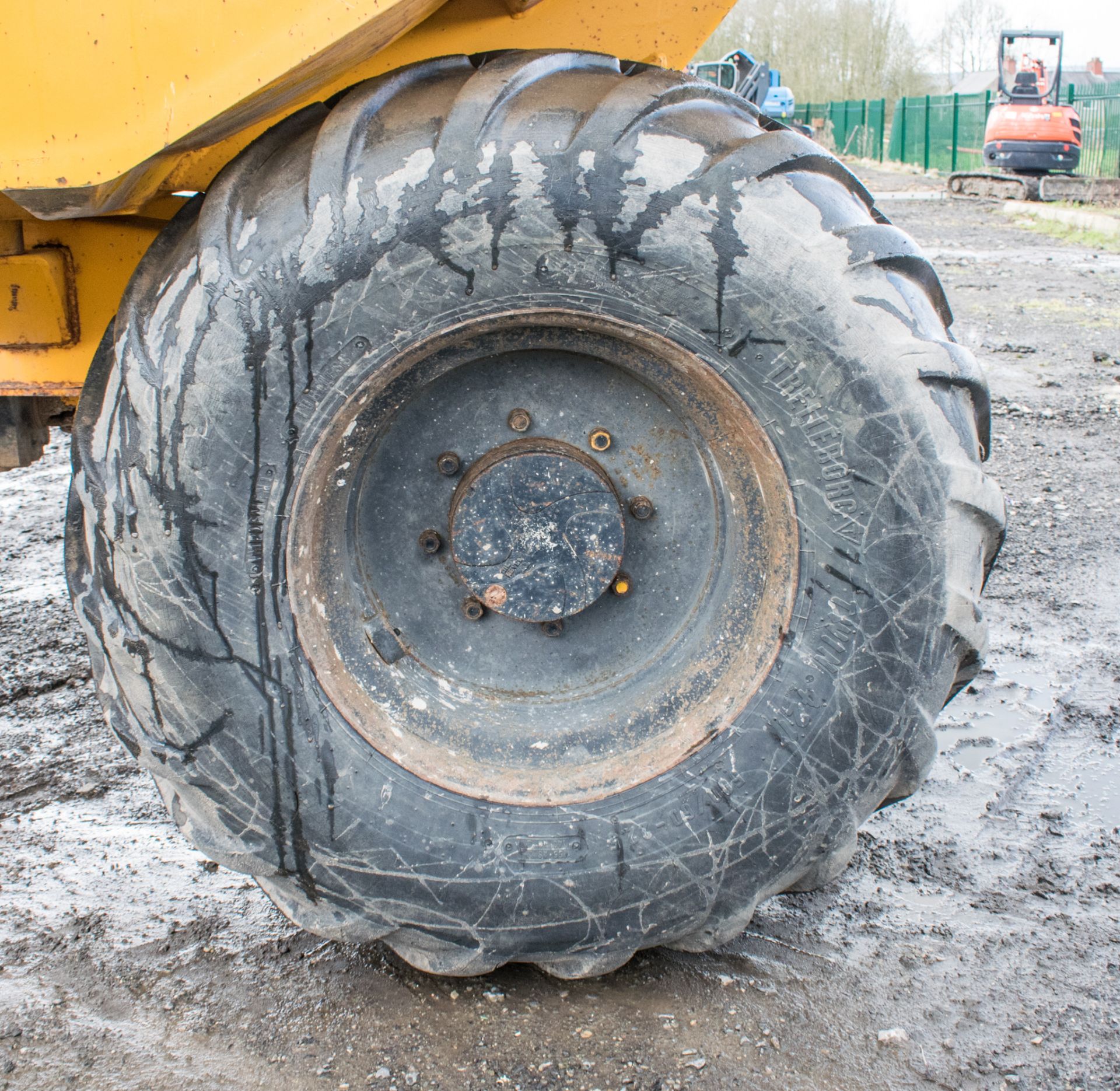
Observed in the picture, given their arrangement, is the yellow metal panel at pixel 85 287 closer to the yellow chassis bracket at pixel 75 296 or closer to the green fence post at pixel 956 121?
the yellow chassis bracket at pixel 75 296

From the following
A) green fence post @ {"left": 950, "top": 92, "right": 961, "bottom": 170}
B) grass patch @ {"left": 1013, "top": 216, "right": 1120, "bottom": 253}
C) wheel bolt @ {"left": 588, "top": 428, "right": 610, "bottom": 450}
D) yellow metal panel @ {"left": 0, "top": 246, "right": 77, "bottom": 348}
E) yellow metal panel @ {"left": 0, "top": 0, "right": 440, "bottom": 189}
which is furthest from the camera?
green fence post @ {"left": 950, "top": 92, "right": 961, "bottom": 170}

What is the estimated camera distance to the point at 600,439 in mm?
1985

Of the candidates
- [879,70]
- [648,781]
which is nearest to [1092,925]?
[648,781]

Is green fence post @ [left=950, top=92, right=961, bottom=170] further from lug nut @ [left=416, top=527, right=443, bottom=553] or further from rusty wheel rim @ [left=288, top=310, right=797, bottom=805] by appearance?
lug nut @ [left=416, top=527, right=443, bottom=553]

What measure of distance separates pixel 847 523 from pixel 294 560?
0.94m

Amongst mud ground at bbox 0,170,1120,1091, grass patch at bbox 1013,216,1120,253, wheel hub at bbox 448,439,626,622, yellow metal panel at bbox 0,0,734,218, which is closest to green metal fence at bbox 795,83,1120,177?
grass patch at bbox 1013,216,1120,253

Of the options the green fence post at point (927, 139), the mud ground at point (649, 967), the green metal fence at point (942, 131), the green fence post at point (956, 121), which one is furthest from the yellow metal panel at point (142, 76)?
the green fence post at point (927, 139)

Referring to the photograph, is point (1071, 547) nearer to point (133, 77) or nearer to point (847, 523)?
point (847, 523)

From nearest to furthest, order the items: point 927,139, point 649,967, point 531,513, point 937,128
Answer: point 531,513 → point 649,967 → point 927,139 → point 937,128

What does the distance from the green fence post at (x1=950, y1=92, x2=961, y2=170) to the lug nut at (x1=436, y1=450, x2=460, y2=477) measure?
34.4m

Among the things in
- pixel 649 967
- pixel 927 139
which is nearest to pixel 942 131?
pixel 927 139

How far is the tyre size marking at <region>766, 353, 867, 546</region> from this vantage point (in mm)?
1742

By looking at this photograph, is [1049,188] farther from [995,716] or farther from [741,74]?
[995,716]

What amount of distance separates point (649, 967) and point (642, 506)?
36.9 inches
